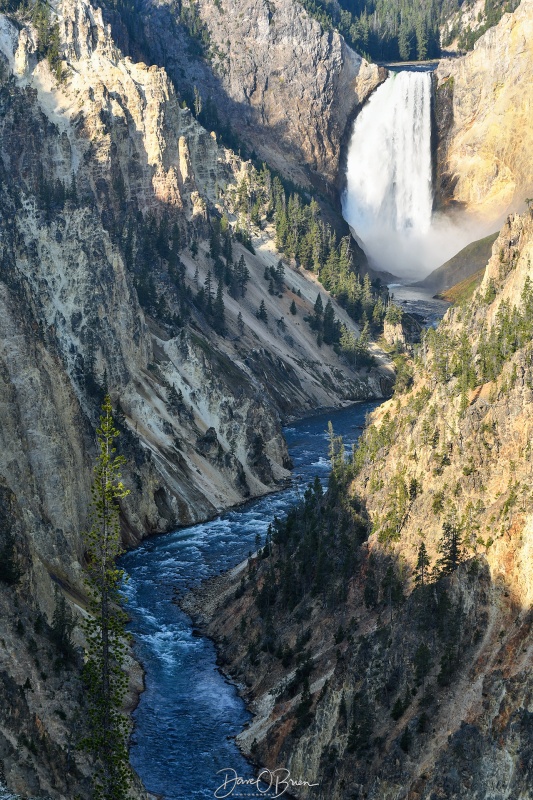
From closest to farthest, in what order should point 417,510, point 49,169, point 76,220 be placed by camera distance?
point 417,510, point 76,220, point 49,169

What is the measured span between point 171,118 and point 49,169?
24.0 m

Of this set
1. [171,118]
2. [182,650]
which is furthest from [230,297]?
[182,650]

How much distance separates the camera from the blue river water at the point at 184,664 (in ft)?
171

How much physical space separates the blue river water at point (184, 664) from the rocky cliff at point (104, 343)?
2793 millimetres

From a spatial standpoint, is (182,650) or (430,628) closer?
(430,628)

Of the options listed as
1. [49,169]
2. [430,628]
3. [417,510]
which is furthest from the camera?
[49,169]

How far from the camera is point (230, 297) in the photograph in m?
161

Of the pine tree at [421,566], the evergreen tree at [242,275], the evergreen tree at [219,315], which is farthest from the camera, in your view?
the evergreen tree at [242,275]

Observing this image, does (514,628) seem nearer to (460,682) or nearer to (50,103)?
(460,682)

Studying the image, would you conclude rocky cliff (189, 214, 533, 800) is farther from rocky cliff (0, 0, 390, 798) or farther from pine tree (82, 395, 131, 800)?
rocky cliff (0, 0, 390, 798)

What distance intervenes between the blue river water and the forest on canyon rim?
4.28 ft

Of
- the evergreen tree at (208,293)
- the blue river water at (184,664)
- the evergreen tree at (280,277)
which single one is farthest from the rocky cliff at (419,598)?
the evergreen tree at (280,277)
